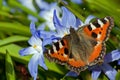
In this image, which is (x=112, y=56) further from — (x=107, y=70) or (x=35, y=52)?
(x=35, y=52)

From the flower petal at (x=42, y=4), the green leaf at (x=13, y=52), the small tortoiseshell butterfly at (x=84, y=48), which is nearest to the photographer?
the small tortoiseshell butterfly at (x=84, y=48)

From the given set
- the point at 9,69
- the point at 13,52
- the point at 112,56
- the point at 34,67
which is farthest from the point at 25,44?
the point at 112,56

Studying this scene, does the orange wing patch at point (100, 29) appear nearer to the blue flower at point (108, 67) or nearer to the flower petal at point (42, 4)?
the blue flower at point (108, 67)

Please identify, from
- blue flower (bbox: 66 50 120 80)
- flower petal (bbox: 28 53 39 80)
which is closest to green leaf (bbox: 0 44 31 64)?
flower petal (bbox: 28 53 39 80)

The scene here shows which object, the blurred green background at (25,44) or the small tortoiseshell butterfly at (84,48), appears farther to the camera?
the blurred green background at (25,44)

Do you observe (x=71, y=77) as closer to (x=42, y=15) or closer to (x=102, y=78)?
(x=102, y=78)

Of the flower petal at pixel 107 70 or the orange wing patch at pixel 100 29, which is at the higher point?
the orange wing patch at pixel 100 29

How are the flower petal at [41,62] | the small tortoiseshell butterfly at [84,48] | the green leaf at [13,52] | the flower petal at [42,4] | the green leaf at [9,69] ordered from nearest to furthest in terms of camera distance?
the small tortoiseshell butterfly at [84,48]
the flower petal at [41,62]
the green leaf at [9,69]
the green leaf at [13,52]
the flower petal at [42,4]

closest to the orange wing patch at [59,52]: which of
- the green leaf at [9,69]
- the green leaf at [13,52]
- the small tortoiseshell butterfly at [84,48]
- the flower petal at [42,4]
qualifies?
the small tortoiseshell butterfly at [84,48]
